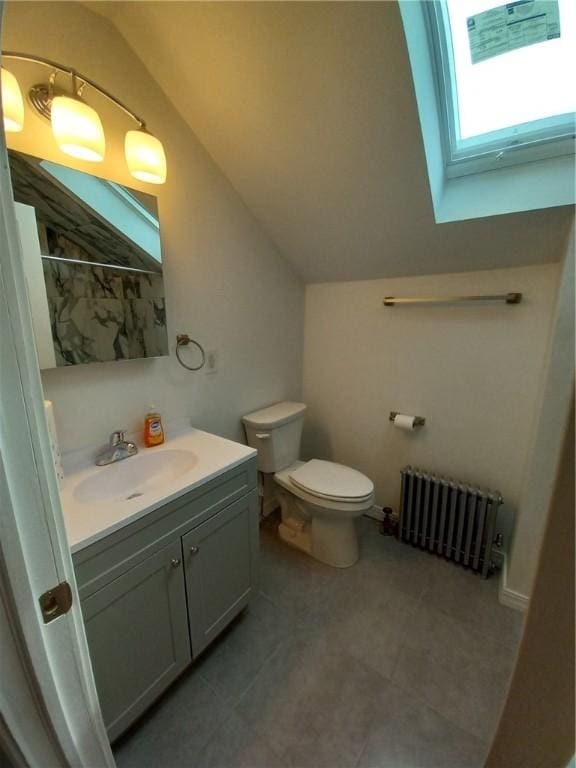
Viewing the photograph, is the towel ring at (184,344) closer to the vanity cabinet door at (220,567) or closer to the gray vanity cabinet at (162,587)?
the gray vanity cabinet at (162,587)

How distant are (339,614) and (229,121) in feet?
7.49

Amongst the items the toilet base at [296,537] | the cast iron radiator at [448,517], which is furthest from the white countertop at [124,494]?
the cast iron radiator at [448,517]

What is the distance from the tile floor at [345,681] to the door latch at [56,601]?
0.99 metres

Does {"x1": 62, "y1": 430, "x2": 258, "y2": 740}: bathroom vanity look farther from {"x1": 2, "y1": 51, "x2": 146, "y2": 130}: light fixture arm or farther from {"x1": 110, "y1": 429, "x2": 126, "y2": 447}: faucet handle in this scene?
{"x1": 2, "y1": 51, "x2": 146, "y2": 130}: light fixture arm

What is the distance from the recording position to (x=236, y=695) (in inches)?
46.3

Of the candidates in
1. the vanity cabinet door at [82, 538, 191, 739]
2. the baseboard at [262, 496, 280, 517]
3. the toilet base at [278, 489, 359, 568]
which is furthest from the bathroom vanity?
the baseboard at [262, 496, 280, 517]

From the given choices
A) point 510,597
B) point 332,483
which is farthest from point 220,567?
point 510,597

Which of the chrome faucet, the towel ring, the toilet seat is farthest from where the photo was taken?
the toilet seat

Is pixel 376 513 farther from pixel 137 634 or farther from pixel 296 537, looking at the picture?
pixel 137 634

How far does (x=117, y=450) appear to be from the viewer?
126 cm

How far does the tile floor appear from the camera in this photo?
1.03 meters

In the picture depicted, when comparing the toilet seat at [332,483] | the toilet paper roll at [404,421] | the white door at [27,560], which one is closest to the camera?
the white door at [27,560]

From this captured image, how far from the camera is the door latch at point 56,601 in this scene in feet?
1.56

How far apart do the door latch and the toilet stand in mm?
1257
